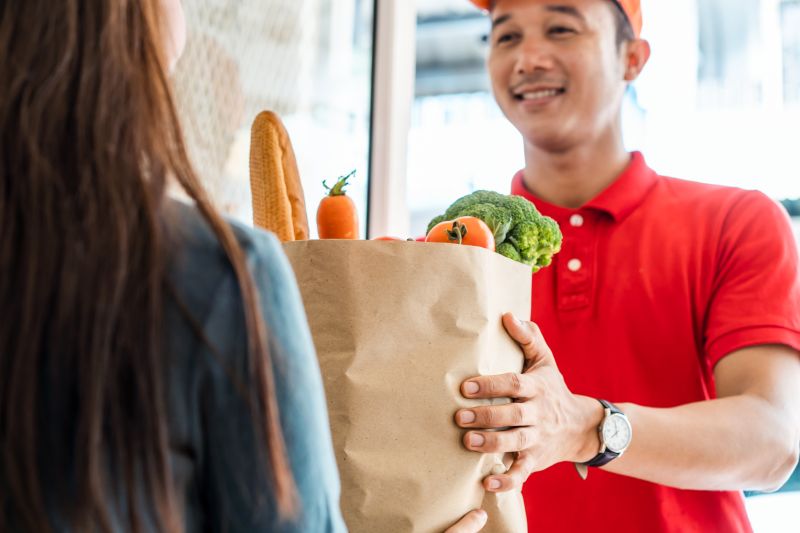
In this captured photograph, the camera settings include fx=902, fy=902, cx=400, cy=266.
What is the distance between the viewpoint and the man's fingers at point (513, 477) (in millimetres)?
984

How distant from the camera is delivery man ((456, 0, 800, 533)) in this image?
4.28ft

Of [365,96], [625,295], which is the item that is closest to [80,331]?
[625,295]

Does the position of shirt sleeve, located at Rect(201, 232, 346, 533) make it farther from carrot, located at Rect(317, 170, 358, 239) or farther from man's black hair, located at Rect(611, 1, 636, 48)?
man's black hair, located at Rect(611, 1, 636, 48)

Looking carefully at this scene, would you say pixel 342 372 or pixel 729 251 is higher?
pixel 729 251

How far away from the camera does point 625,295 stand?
1525 mm

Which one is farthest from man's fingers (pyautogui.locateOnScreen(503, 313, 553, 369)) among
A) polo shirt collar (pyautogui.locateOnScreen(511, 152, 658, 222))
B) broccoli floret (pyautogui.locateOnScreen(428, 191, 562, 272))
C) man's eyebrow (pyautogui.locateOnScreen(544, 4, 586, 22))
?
man's eyebrow (pyautogui.locateOnScreen(544, 4, 586, 22))

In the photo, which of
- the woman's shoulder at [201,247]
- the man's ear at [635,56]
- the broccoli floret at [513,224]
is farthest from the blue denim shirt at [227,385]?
the man's ear at [635,56]

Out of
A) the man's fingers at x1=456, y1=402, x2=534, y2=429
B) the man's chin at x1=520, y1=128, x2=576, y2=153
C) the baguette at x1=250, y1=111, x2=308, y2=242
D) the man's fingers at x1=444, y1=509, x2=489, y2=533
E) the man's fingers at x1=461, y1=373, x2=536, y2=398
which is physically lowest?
the man's fingers at x1=444, y1=509, x2=489, y2=533

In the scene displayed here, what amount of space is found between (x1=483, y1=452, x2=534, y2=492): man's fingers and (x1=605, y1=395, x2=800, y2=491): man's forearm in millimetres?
245

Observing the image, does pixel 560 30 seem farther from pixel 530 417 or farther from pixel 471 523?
pixel 471 523

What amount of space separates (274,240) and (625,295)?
1.04 m

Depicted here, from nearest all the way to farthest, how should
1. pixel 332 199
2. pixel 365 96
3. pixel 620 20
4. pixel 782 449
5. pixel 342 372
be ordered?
pixel 342 372, pixel 332 199, pixel 782 449, pixel 620 20, pixel 365 96

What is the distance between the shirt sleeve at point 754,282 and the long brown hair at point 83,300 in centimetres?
103

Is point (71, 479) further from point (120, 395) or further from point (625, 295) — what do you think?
point (625, 295)
